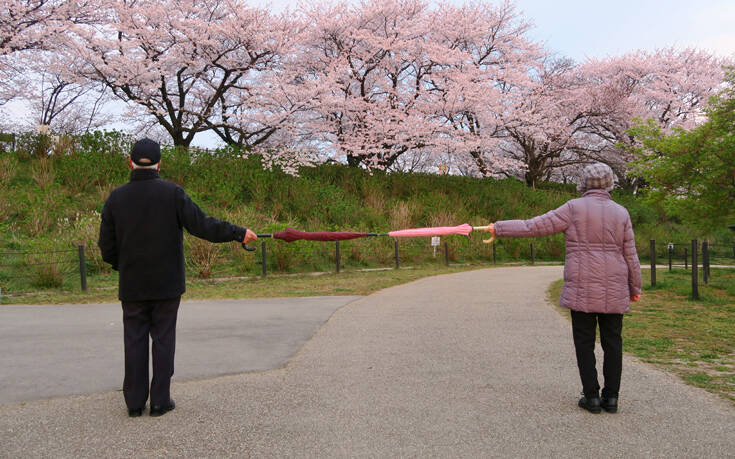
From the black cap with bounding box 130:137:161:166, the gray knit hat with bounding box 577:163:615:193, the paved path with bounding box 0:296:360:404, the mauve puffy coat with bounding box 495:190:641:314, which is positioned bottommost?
the paved path with bounding box 0:296:360:404

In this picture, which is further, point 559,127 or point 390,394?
point 559,127

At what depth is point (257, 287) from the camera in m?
11.9

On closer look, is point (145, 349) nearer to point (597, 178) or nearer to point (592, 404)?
point (592, 404)

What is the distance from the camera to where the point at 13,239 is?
43.1ft

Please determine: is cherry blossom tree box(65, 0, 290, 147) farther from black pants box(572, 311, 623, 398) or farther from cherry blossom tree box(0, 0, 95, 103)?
black pants box(572, 311, 623, 398)

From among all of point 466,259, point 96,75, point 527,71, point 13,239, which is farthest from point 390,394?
point 527,71

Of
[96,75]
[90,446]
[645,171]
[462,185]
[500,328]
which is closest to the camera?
[90,446]

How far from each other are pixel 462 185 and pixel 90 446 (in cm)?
2531

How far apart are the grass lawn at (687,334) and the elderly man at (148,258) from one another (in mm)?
4289

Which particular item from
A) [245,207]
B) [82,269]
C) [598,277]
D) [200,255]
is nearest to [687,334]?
[598,277]

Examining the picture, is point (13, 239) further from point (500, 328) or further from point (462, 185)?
point (462, 185)

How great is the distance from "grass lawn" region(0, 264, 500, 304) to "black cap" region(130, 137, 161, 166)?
22.6 ft

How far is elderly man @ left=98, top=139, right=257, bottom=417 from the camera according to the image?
3.61 metres

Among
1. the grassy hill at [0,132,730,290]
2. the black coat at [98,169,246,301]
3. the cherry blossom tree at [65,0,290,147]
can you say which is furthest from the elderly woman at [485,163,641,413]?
the cherry blossom tree at [65,0,290,147]
